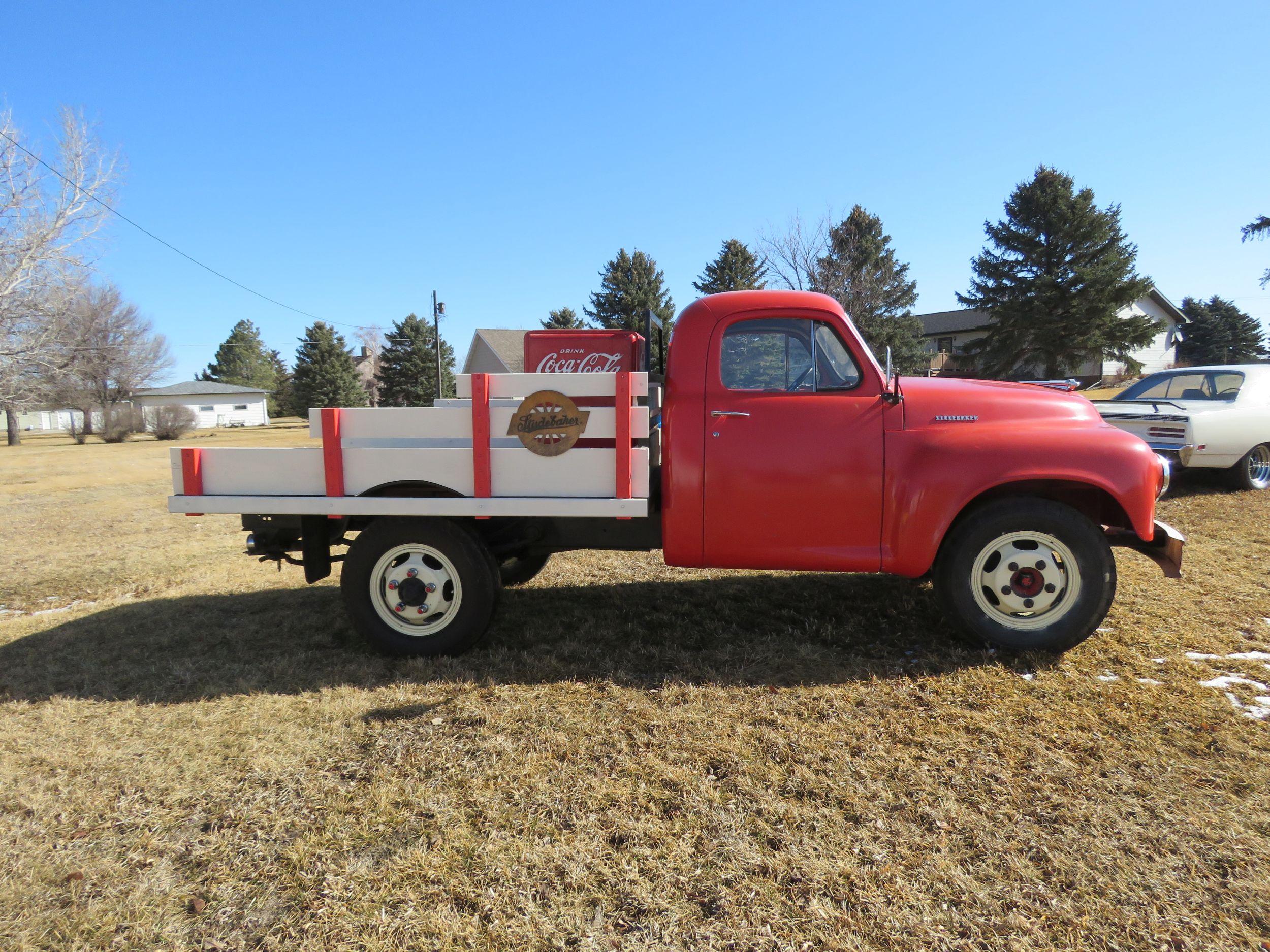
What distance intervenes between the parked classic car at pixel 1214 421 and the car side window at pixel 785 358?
222 inches

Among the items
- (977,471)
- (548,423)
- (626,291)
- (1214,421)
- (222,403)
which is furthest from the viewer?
(222,403)

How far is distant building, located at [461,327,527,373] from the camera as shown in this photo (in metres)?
34.2

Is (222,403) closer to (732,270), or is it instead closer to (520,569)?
(732,270)

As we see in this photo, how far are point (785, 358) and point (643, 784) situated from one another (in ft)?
8.19

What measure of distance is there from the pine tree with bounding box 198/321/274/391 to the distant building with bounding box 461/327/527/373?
6247cm

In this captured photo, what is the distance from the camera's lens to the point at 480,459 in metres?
4.03

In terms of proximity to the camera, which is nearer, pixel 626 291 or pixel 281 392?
pixel 626 291

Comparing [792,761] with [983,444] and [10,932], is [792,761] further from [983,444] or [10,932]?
[10,932]

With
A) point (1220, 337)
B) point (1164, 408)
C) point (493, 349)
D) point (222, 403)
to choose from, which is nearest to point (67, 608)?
point (1164, 408)

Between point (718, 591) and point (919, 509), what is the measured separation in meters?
2.08

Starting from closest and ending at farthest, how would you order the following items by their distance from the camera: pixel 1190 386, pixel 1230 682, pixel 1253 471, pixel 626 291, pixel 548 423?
1. pixel 1230 682
2. pixel 548 423
3. pixel 1253 471
4. pixel 1190 386
5. pixel 626 291

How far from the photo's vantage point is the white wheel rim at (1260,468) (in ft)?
28.6

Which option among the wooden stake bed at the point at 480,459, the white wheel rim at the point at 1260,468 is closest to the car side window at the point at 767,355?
the wooden stake bed at the point at 480,459

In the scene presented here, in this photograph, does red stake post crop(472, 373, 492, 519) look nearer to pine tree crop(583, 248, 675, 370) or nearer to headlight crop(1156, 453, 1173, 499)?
headlight crop(1156, 453, 1173, 499)
